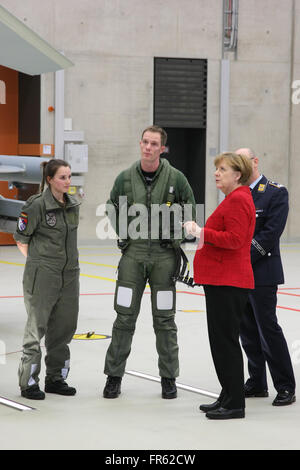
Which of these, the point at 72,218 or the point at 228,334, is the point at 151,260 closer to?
the point at 72,218

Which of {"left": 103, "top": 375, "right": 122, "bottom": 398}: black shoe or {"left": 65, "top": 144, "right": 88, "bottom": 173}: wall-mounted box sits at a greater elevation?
{"left": 65, "top": 144, "right": 88, "bottom": 173}: wall-mounted box

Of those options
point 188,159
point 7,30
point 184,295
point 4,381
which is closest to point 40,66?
point 7,30

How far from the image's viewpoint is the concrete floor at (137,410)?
454cm

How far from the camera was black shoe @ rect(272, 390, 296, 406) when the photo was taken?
5473mm

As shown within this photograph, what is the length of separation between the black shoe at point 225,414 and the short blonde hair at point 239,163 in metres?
1.52

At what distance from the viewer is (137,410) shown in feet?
17.4

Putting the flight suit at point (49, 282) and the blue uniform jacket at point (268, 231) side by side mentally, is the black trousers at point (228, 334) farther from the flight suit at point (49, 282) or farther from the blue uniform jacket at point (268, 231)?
the flight suit at point (49, 282)

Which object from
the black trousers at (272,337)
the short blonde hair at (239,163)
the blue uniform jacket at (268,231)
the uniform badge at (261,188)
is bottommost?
the black trousers at (272,337)

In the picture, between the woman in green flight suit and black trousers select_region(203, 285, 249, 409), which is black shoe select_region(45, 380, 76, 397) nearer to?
the woman in green flight suit

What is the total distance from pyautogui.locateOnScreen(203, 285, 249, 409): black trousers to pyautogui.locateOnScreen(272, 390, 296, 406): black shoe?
504mm

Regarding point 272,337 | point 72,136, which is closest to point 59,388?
point 272,337

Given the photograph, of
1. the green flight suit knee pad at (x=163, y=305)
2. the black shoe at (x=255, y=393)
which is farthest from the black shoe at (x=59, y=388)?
the black shoe at (x=255, y=393)

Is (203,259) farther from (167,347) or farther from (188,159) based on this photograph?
(188,159)

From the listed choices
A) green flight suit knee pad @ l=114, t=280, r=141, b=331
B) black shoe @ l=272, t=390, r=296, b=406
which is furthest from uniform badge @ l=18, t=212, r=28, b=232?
black shoe @ l=272, t=390, r=296, b=406
